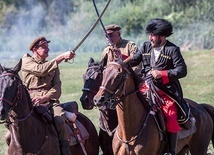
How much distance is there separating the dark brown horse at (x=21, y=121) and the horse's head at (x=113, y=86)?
1.09 metres

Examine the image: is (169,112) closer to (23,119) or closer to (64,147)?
(64,147)

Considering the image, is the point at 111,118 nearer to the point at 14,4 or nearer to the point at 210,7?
the point at 210,7

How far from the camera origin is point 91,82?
10.9 meters

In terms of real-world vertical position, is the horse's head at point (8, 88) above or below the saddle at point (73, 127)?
above

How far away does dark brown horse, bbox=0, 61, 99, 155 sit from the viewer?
8.45 meters

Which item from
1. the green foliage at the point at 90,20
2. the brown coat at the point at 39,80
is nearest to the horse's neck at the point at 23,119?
the brown coat at the point at 39,80

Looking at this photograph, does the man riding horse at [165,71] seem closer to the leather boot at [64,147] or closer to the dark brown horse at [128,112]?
the dark brown horse at [128,112]

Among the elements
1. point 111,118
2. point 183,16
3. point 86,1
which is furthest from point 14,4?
point 111,118

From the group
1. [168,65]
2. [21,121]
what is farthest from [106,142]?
[21,121]

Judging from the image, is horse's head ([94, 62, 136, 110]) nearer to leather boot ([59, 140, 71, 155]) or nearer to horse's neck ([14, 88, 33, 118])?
horse's neck ([14, 88, 33, 118])

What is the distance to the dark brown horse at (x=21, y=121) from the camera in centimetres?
845

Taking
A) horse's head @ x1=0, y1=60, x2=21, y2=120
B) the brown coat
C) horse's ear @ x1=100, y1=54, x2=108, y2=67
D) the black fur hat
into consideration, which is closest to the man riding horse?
the black fur hat

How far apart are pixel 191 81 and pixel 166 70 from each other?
17.1 m

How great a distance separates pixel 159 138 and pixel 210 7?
130ft
